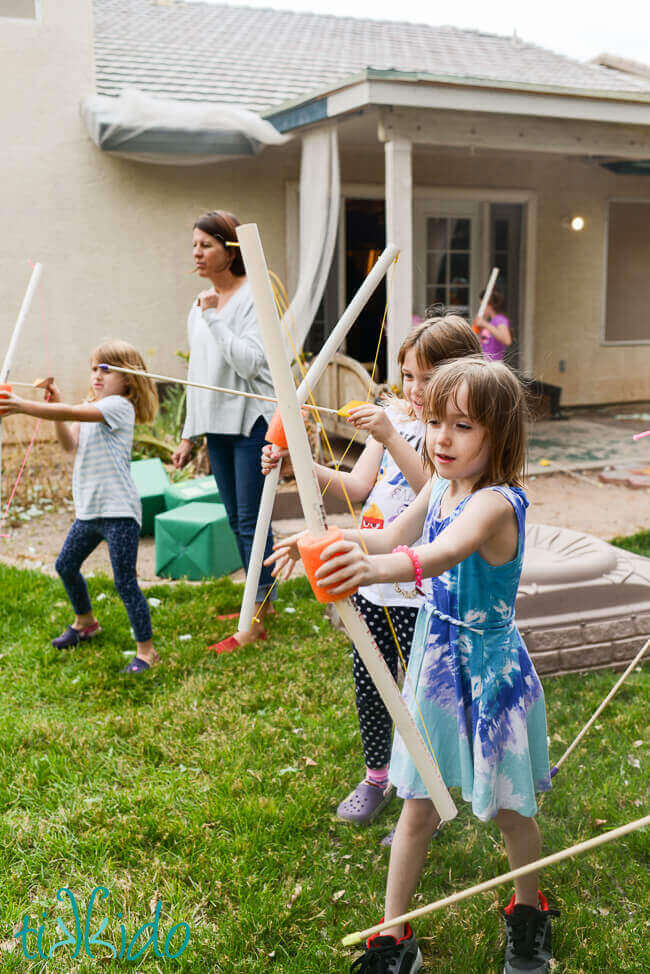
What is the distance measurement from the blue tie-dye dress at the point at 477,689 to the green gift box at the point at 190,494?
10.9ft

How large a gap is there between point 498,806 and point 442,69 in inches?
370

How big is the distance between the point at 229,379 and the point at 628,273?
28.8 ft

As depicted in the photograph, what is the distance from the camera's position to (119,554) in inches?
130

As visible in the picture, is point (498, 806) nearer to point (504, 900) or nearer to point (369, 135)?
point (504, 900)

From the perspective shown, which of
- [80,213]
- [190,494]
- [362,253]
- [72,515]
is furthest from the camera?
[362,253]

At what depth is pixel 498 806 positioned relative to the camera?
1778 millimetres

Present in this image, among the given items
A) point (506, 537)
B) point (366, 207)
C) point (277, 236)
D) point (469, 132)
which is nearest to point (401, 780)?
point (506, 537)

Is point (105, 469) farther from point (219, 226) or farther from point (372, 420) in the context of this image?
point (372, 420)

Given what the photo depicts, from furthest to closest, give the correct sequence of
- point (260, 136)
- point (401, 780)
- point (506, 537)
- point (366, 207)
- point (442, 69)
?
point (442, 69) < point (366, 207) < point (260, 136) < point (401, 780) < point (506, 537)

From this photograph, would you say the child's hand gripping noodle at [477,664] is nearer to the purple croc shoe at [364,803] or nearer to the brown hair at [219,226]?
the purple croc shoe at [364,803]

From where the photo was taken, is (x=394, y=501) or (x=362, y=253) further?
(x=362, y=253)

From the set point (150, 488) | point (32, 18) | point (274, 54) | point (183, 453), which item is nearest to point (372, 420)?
point (183, 453)

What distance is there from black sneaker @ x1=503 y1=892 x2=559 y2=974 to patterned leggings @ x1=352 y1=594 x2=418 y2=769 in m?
0.64

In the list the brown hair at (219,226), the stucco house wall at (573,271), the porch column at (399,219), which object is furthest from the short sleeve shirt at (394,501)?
the stucco house wall at (573,271)
